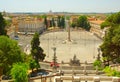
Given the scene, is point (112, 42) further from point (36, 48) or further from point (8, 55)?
point (36, 48)

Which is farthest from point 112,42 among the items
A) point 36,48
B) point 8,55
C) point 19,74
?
point 36,48

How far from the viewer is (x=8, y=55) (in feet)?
77.0

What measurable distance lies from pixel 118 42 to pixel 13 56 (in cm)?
752

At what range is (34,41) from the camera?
36969 mm

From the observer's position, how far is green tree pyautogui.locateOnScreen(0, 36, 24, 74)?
22923mm

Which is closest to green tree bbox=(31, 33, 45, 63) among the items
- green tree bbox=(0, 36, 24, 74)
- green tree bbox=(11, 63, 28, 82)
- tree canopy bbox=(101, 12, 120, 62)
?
tree canopy bbox=(101, 12, 120, 62)

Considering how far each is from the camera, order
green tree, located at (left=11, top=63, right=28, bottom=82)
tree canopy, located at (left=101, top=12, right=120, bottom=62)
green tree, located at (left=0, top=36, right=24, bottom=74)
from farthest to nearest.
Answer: tree canopy, located at (left=101, top=12, right=120, bottom=62) < green tree, located at (left=0, top=36, right=24, bottom=74) < green tree, located at (left=11, top=63, right=28, bottom=82)

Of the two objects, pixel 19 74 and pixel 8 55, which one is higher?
pixel 8 55

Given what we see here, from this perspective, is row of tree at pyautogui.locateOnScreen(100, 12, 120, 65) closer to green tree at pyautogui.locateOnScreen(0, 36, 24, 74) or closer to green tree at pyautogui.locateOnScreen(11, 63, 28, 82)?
green tree at pyautogui.locateOnScreen(0, 36, 24, 74)

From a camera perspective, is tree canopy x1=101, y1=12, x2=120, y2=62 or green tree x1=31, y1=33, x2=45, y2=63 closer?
tree canopy x1=101, y1=12, x2=120, y2=62

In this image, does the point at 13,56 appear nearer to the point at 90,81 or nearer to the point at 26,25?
the point at 90,81

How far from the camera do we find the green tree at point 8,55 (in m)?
22.9

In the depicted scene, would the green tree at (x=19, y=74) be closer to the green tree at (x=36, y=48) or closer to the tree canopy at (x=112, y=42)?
the tree canopy at (x=112, y=42)

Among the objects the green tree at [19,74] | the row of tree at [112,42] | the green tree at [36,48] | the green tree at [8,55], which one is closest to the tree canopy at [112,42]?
the row of tree at [112,42]
